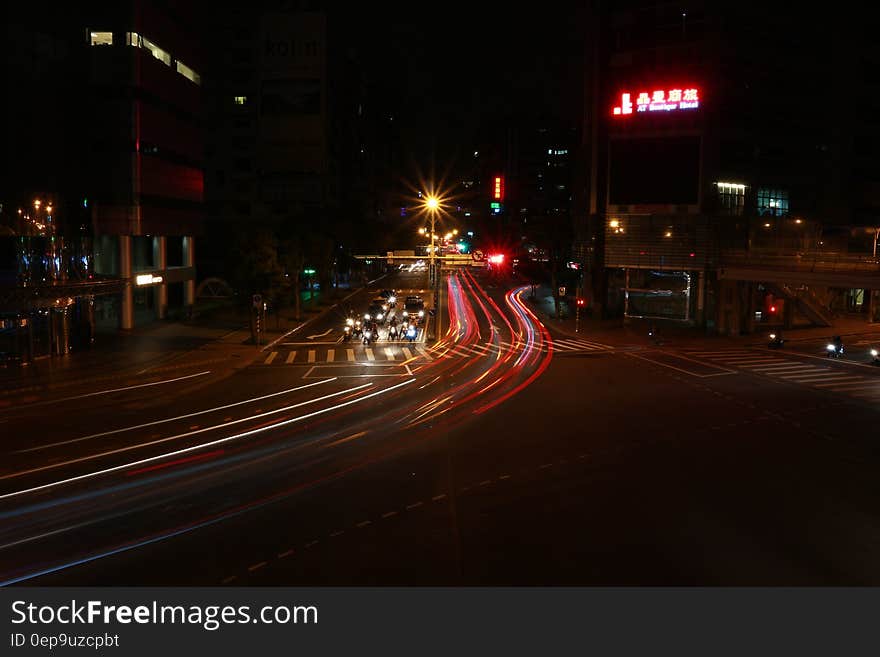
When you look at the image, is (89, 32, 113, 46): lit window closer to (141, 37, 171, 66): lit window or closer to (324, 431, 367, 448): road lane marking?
(141, 37, 171, 66): lit window

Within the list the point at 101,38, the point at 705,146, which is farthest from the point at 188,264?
the point at 705,146

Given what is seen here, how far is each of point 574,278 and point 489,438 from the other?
67289 millimetres

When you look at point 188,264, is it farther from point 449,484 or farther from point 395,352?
point 449,484

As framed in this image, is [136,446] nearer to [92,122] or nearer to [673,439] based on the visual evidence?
[673,439]

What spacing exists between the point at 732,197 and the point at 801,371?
28.9 metres

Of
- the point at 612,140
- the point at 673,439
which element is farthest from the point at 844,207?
the point at 673,439

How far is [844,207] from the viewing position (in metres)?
71.4

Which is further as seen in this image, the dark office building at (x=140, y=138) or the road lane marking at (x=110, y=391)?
the dark office building at (x=140, y=138)

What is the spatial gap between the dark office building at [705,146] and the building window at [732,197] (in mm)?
113

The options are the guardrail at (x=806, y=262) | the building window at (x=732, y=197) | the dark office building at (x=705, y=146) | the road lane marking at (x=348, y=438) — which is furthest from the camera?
the building window at (x=732, y=197)

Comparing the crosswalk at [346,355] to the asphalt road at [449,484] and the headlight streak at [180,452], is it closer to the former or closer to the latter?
the asphalt road at [449,484]

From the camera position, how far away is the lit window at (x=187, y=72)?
193ft

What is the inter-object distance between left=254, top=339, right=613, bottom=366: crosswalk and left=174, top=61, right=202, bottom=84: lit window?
1102 inches

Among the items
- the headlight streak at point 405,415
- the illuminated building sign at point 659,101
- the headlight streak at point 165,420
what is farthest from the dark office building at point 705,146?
the headlight streak at point 165,420
